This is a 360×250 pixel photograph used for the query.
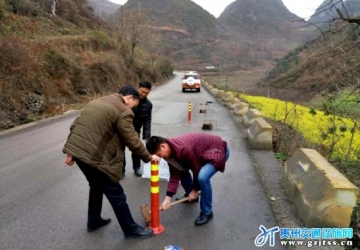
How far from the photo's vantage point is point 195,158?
4215mm

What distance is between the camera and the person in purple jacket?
4.03m

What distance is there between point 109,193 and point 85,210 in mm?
1327

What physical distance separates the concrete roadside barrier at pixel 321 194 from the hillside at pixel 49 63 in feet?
A: 32.1

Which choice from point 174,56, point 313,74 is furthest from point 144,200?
point 174,56

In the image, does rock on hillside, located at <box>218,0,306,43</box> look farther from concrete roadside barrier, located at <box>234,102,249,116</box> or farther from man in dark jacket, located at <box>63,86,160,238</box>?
man in dark jacket, located at <box>63,86,160,238</box>

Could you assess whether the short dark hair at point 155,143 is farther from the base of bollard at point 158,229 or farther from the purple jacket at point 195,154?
the base of bollard at point 158,229

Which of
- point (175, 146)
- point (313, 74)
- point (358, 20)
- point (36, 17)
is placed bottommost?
point (313, 74)

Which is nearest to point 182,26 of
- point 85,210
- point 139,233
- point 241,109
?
point 241,109

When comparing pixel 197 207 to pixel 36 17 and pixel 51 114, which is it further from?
pixel 36 17

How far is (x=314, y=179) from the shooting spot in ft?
14.4

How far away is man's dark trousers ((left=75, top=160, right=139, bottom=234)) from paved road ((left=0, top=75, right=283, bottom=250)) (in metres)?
0.27

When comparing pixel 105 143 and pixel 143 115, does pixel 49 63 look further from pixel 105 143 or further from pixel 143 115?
pixel 105 143

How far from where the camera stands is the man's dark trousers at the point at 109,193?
3.74 meters

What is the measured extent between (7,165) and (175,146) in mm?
4779
